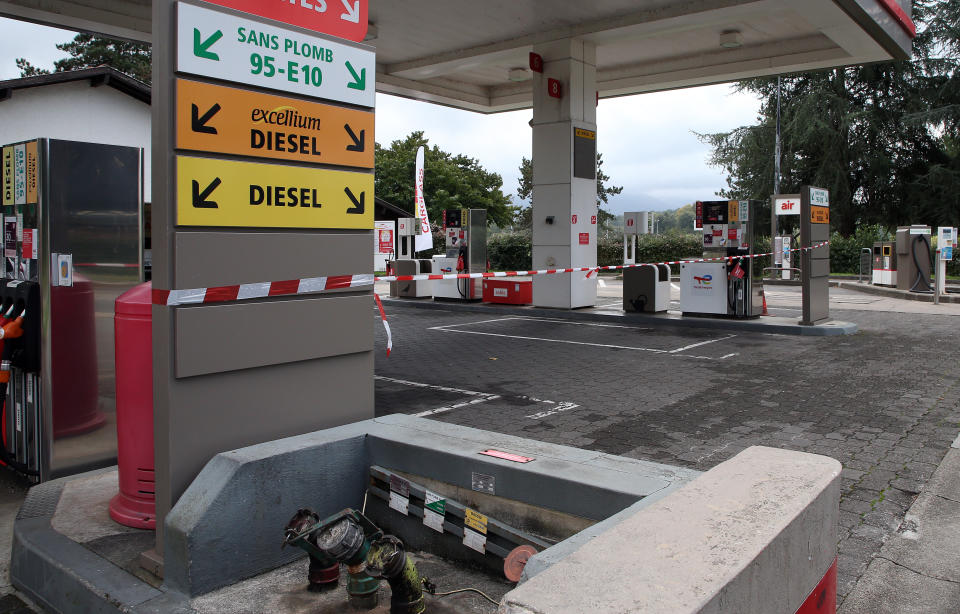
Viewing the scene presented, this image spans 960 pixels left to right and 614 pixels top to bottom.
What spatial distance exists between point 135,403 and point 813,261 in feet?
34.8

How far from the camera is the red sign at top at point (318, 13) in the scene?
353cm

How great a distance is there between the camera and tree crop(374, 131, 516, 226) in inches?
1969

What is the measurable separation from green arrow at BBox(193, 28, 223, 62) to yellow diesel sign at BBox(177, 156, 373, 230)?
0.46 m

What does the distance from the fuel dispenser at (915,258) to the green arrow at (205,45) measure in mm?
18805

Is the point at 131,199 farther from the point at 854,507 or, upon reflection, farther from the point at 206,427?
the point at 854,507

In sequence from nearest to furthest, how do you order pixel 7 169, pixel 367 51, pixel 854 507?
pixel 367 51 → pixel 854 507 → pixel 7 169

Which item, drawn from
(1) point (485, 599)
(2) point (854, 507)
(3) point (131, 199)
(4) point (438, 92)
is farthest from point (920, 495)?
(4) point (438, 92)

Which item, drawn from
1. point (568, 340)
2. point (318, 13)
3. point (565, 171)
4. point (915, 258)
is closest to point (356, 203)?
point (318, 13)

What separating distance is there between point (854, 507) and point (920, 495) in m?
0.55

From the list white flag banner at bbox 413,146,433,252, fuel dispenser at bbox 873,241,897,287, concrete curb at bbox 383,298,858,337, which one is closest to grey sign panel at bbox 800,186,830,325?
concrete curb at bbox 383,298,858,337

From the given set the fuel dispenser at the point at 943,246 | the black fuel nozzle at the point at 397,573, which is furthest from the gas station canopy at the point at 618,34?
the black fuel nozzle at the point at 397,573

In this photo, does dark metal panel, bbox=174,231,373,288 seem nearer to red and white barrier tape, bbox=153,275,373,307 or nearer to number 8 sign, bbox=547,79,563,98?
red and white barrier tape, bbox=153,275,373,307

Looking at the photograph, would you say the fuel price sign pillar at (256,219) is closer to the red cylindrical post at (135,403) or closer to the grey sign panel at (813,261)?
the red cylindrical post at (135,403)

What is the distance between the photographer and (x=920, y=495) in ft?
14.8
